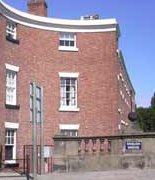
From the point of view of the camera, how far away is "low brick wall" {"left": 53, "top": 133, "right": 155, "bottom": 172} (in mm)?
23656

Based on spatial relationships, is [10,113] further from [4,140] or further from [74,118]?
[74,118]

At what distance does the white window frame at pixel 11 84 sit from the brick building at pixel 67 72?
74mm

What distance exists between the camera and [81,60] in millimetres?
34938

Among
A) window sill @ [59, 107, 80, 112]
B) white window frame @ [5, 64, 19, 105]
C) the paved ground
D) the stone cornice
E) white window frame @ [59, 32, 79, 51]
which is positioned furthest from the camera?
white window frame @ [59, 32, 79, 51]

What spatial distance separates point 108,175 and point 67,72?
44.3ft

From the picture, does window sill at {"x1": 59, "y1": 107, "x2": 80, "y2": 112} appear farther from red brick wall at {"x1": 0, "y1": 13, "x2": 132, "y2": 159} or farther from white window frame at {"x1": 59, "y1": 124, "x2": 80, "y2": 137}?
white window frame at {"x1": 59, "y1": 124, "x2": 80, "y2": 137}

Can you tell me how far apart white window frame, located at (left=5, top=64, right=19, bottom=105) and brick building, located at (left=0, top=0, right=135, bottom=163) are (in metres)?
0.07

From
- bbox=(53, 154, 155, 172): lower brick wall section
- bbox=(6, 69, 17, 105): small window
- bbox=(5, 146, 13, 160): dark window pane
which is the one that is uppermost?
bbox=(6, 69, 17, 105): small window

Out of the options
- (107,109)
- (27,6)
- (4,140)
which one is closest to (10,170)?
(4,140)

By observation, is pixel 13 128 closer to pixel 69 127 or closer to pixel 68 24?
pixel 69 127

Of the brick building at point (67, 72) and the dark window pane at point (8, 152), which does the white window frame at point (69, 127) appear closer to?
the brick building at point (67, 72)

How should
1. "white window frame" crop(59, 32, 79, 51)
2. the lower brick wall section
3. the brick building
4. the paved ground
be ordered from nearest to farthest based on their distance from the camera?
the paved ground → the lower brick wall section → the brick building → "white window frame" crop(59, 32, 79, 51)

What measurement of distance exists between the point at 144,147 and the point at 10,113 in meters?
9.71

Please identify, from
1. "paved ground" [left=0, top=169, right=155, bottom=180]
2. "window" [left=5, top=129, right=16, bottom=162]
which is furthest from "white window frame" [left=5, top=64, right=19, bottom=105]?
"paved ground" [left=0, top=169, right=155, bottom=180]
